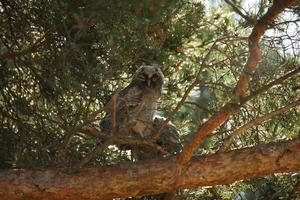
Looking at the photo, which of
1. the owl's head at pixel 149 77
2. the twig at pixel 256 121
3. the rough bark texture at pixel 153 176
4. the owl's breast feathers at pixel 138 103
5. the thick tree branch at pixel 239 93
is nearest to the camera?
the thick tree branch at pixel 239 93

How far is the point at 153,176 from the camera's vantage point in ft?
13.4

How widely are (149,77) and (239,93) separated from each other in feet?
8.96

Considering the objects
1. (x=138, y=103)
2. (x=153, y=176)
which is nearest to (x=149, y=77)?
(x=138, y=103)

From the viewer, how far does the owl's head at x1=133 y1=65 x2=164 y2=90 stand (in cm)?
640

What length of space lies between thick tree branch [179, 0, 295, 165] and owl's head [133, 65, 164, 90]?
2.22m

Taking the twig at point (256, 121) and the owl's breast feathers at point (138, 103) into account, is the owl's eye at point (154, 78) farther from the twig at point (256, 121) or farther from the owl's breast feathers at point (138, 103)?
the twig at point (256, 121)

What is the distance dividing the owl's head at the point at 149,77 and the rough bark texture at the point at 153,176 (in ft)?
7.74

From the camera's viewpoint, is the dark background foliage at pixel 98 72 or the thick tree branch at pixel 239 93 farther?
the dark background foliage at pixel 98 72

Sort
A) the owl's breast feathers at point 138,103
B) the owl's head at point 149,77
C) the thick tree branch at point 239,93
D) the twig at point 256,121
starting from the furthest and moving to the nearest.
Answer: the owl's head at point 149,77, the owl's breast feathers at point 138,103, the twig at point 256,121, the thick tree branch at point 239,93

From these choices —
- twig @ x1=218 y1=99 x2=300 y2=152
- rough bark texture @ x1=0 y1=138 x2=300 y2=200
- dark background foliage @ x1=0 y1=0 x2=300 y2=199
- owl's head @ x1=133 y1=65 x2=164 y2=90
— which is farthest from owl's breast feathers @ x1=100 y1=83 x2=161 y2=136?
twig @ x1=218 y1=99 x2=300 y2=152

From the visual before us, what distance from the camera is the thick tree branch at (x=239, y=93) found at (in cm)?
380

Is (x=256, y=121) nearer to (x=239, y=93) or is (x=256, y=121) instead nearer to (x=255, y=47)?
(x=239, y=93)

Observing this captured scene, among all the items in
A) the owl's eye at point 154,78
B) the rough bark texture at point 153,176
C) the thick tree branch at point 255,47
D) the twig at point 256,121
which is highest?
the owl's eye at point 154,78

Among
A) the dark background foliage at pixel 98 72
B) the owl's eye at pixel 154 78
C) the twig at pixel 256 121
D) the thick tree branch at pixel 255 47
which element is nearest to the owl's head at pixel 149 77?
the owl's eye at pixel 154 78
